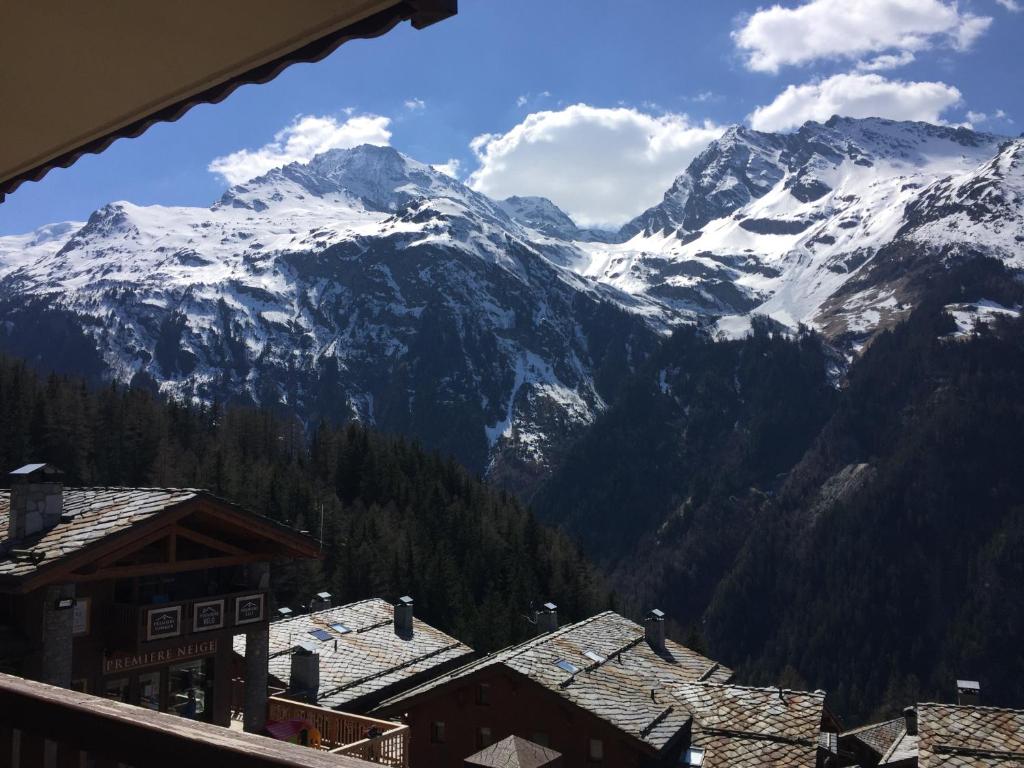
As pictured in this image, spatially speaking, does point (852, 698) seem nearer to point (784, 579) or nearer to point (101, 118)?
point (784, 579)

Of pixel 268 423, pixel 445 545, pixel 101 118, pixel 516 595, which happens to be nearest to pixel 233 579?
pixel 101 118

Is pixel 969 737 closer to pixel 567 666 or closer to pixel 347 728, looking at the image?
pixel 567 666

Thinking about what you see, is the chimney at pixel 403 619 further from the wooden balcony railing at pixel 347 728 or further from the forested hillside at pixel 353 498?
the forested hillside at pixel 353 498

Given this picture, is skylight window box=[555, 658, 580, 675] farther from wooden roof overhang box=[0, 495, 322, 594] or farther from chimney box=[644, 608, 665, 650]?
wooden roof overhang box=[0, 495, 322, 594]

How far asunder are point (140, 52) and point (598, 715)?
28.0 metres

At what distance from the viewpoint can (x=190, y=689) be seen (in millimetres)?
22938

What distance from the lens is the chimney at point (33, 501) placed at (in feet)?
67.7

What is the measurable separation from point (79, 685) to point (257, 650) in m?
4.66

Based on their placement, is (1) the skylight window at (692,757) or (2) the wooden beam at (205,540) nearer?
(2) the wooden beam at (205,540)

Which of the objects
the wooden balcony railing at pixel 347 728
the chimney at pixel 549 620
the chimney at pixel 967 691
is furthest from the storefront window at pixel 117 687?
the chimney at pixel 967 691

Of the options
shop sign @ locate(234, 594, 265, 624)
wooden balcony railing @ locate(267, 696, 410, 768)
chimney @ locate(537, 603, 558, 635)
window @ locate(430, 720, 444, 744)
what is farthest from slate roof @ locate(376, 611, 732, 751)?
shop sign @ locate(234, 594, 265, 624)

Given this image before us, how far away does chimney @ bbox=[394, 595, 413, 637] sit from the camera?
3934 cm

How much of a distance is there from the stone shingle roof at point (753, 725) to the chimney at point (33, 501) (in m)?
20.9

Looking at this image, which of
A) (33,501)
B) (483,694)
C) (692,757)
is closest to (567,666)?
(483,694)
